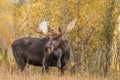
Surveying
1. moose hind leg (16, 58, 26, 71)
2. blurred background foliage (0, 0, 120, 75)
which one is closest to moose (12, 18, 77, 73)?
moose hind leg (16, 58, 26, 71)

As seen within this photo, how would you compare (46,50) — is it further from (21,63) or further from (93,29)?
(93,29)

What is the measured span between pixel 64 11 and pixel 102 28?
1.68 metres

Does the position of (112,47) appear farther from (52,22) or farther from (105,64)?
(52,22)

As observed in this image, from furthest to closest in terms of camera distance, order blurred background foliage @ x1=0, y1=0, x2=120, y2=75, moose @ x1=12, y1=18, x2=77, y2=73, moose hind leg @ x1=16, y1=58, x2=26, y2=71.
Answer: blurred background foliage @ x1=0, y1=0, x2=120, y2=75 → moose hind leg @ x1=16, y1=58, x2=26, y2=71 → moose @ x1=12, y1=18, x2=77, y2=73

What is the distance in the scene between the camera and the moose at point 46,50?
47.5 feet

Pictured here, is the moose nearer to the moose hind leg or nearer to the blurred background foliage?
the moose hind leg

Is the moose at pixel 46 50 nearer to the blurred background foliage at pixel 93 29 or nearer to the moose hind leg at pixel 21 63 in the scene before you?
the moose hind leg at pixel 21 63

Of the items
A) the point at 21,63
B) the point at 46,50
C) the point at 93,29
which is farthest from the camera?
the point at 93,29

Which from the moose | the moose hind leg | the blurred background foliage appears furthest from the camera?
the blurred background foliage

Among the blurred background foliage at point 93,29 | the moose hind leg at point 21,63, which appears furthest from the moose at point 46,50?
the blurred background foliage at point 93,29

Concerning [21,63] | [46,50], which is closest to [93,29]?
[21,63]

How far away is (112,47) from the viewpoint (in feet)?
63.3

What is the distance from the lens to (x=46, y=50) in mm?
14852

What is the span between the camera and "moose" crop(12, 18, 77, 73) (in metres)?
14.5
